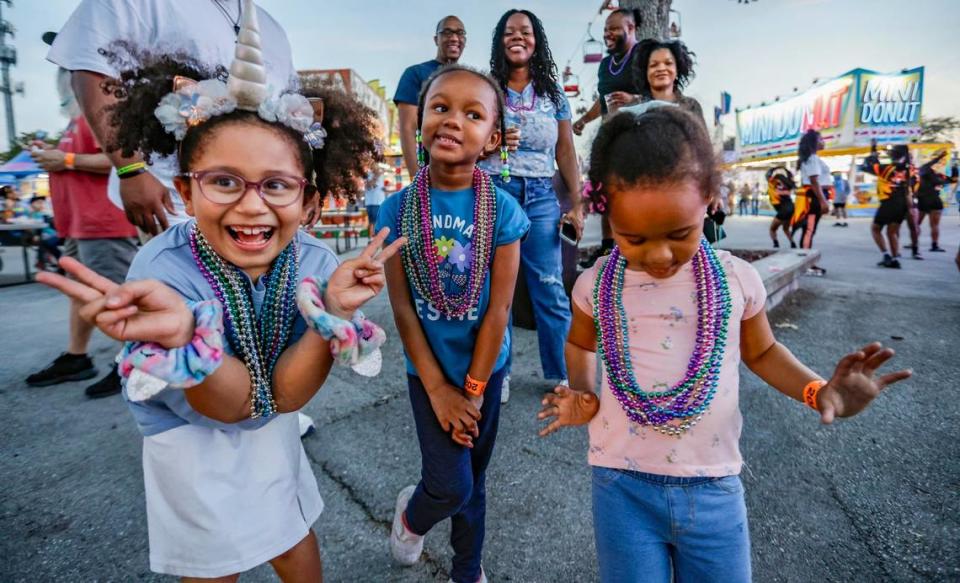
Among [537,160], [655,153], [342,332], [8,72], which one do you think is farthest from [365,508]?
[8,72]

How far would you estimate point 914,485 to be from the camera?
6.84ft

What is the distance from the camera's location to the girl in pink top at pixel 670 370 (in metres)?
1.13

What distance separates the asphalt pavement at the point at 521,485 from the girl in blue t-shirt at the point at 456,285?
1.19 ft

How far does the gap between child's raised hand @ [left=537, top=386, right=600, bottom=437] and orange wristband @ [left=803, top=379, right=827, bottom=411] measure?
0.48 meters

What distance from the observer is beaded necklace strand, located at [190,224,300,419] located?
3.84 ft

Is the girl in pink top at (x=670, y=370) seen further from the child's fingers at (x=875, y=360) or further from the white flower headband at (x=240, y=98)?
the white flower headband at (x=240, y=98)

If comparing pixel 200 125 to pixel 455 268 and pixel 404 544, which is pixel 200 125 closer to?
pixel 455 268

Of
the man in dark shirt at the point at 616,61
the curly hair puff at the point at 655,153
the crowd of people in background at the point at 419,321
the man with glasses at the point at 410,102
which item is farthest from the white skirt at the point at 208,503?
the man in dark shirt at the point at 616,61

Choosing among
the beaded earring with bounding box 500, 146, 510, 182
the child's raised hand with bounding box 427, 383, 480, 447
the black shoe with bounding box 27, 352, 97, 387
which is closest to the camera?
the child's raised hand with bounding box 427, 383, 480, 447

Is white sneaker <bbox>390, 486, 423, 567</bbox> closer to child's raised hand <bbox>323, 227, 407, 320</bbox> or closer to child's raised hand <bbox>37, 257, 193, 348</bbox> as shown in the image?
child's raised hand <bbox>323, 227, 407, 320</bbox>

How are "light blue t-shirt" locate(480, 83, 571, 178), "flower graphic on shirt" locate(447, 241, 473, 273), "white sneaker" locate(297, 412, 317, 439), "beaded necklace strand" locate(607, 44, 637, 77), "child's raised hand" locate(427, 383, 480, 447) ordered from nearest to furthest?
1. "child's raised hand" locate(427, 383, 480, 447)
2. "flower graphic on shirt" locate(447, 241, 473, 273)
3. "white sneaker" locate(297, 412, 317, 439)
4. "light blue t-shirt" locate(480, 83, 571, 178)
5. "beaded necklace strand" locate(607, 44, 637, 77)

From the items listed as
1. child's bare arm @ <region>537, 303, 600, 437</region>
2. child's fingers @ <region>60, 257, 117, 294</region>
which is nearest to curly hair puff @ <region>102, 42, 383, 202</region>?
child's fingers @ <region>60, 257, 117, 294</region>

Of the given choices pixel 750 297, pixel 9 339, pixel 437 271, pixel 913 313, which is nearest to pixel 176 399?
pixel 437 271

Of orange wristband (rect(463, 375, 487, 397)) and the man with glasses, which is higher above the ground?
the man with glasses
